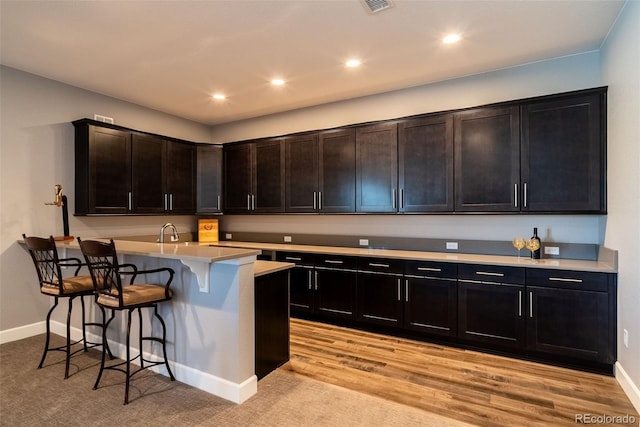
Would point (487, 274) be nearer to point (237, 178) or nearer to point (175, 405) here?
point (175, 405)

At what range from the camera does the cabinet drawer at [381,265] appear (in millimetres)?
3609

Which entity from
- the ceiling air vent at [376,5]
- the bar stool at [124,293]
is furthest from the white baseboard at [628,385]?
the bar stool at [124,293]

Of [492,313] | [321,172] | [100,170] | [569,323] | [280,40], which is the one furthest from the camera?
[321,172]

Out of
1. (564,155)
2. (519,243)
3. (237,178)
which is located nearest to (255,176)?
(237,178)

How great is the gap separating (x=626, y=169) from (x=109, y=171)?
519cm

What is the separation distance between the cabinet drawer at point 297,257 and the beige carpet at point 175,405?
62.8 inches

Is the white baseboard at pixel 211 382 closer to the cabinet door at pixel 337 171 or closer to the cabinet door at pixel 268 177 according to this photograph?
the cabinet door at pixel 337 171

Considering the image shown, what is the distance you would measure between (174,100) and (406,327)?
420 centimetres

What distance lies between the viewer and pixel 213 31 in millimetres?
2809

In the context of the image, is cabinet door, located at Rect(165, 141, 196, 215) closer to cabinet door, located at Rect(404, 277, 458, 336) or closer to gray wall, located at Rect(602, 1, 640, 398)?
cabinet door, located at Rect(404, 277, 458, 336)

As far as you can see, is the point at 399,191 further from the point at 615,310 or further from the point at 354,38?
the point at 615,310

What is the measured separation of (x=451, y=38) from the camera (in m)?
2.93

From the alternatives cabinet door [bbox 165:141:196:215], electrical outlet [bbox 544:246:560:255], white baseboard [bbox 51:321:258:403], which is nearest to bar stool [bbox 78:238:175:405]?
white baseboard [bbox 51:321:258:403]

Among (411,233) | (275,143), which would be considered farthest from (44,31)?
(411,233)
